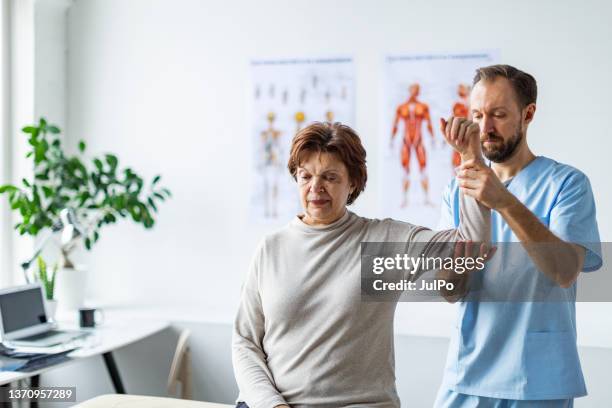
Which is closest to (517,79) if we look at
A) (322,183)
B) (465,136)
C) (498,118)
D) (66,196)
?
(498,118)

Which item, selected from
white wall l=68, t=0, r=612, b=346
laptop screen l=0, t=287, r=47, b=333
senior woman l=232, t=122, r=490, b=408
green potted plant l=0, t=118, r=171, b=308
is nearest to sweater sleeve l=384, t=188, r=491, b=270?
senior woman l=232, t=122, r=490, b=408

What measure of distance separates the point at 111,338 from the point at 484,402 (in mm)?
1707

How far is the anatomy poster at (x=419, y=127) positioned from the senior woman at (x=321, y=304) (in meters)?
1.32

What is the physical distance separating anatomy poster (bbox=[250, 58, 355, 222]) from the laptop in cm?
106

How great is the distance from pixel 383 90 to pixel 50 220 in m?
1.73

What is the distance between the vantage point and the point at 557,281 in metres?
1.47

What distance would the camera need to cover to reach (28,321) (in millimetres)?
2654

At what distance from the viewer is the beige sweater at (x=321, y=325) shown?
61.0 inches

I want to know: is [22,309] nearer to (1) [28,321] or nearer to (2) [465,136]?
(1) [28,321]

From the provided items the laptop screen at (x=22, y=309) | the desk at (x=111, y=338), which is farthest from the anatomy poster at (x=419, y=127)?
the laptop screen at (x=22, y=309)

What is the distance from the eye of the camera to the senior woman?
1.55 m

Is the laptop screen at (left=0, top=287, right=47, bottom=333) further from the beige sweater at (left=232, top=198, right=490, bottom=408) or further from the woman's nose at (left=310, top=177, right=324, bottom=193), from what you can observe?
the woman's nose at (left=310, top=177, right=324, bottom=193)

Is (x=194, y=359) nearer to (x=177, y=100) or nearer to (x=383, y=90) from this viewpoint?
→ (x=177, y=100)

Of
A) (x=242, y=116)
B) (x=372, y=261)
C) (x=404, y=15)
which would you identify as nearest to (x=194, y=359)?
(x=242, y=116)
